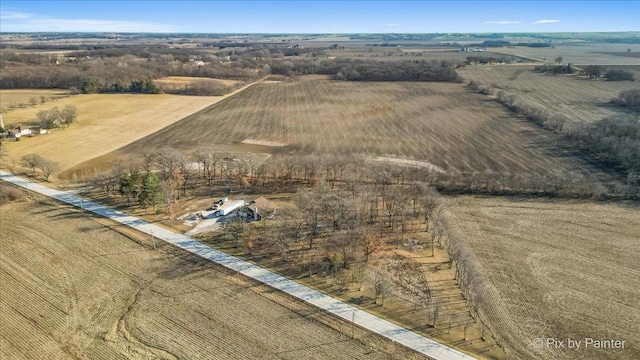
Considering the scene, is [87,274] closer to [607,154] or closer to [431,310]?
[431,310]

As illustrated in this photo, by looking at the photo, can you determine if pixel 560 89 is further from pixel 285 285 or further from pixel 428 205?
pixel 285 285

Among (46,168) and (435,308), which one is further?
(46,168)

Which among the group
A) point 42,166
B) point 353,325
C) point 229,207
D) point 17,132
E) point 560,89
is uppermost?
point 560,89

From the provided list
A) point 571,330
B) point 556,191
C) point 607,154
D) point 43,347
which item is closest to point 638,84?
point 607,154

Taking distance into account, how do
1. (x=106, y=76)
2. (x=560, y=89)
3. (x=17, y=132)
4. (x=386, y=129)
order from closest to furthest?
(x=17, y=132) → (x=386, y=129) → (x=560, y=89) → (x=106, y=76)

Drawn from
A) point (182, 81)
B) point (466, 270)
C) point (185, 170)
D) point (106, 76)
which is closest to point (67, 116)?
point (185, 170)

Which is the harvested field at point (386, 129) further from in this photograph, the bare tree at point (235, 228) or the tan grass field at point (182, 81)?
the bare tree at point (235, 228)

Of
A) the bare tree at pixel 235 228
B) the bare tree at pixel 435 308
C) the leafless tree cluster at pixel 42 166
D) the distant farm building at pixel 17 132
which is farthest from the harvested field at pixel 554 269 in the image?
the distant farm building at pixel 17 132
